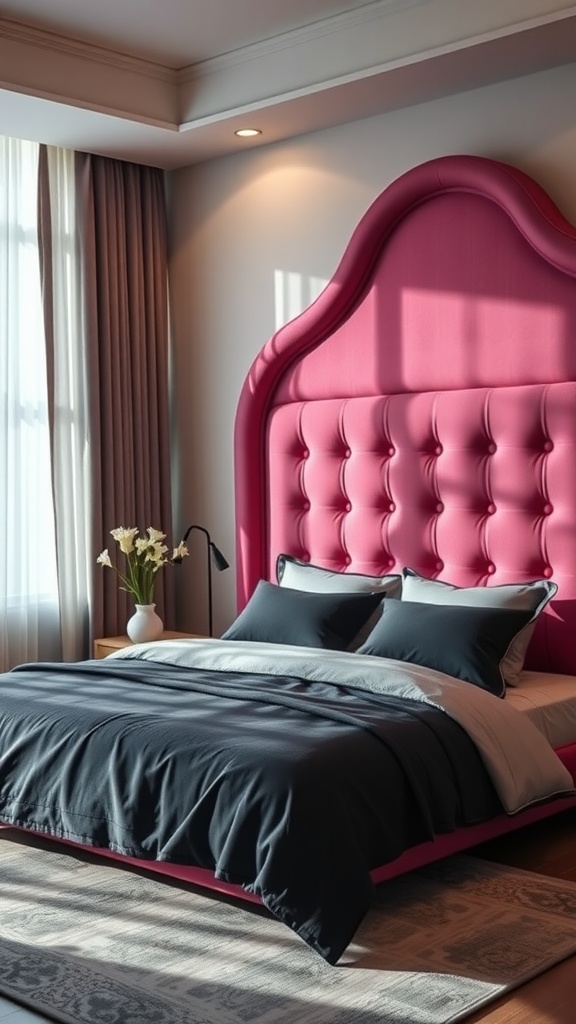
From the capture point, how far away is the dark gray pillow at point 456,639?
4.00m

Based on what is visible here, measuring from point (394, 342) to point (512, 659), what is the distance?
1.40m

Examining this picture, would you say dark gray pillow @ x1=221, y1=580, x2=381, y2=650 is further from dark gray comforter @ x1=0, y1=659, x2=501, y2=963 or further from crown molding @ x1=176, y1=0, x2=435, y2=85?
crown molding @ x1=176, y1=0, x2=435, y2=85

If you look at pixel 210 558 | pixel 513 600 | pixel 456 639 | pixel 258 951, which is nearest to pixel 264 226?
pixel 210 558

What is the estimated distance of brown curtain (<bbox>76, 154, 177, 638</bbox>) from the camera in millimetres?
5527

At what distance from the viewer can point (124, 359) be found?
5.66 metres

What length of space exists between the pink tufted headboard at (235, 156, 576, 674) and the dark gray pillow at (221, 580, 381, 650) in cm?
38

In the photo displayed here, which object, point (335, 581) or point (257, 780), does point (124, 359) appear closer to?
point (335, 581)

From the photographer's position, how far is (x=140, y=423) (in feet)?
18.7

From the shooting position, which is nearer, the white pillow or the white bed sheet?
the white bed sheet

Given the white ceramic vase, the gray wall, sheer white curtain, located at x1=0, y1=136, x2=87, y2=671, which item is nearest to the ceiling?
the gray wall

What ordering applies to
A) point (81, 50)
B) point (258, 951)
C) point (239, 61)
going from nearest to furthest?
point (258, 951)
point (81, 50)
point (239, 61)

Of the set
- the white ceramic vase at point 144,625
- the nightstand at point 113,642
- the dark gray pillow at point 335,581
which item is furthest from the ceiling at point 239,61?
the nightstand at point 113,642

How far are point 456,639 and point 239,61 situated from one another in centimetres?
249

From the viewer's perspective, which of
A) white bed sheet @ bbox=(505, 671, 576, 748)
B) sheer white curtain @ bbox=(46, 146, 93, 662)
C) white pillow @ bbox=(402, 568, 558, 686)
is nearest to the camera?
white bed sheet @ bbox=(505, 671, 576, 748)
